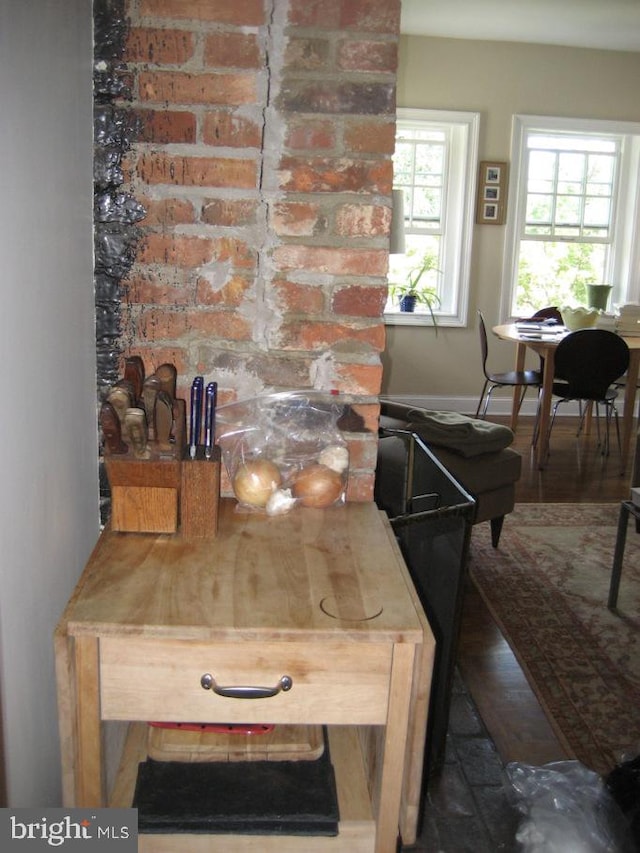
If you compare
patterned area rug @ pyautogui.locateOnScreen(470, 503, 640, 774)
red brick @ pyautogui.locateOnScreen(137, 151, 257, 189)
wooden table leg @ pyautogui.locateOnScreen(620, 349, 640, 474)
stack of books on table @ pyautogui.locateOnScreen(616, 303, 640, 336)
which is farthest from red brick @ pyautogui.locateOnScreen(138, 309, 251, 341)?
stack of books on table @ pyautogui.locateOnScreen(616, 303, 640, 336)

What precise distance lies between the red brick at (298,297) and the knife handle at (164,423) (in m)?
0.34

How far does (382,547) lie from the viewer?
137cm

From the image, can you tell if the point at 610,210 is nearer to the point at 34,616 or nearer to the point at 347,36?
the point at 347,36

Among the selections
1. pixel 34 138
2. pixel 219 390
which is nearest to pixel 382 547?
pixel 219 390

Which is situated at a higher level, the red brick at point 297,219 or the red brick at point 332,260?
the red brick at point 297,219

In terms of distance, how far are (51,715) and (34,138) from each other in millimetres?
939

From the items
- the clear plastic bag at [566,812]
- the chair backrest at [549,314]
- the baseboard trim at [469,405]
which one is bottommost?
the clear plastic bag at [566,812]

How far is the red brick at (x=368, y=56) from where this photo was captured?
148 cm

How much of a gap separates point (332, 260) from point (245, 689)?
2.74ft

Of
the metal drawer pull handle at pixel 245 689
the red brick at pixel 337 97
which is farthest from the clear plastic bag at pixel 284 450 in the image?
the red brick at pixel 337 97

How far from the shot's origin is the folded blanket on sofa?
320 centimetres

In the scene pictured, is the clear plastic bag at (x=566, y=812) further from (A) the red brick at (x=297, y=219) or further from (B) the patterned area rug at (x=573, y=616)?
(A) the red brick at (x=297, y=219)

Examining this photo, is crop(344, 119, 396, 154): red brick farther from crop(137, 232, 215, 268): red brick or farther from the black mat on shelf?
the black mat on shelf

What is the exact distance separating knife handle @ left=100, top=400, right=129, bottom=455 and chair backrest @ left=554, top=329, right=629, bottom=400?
3.86 metres
